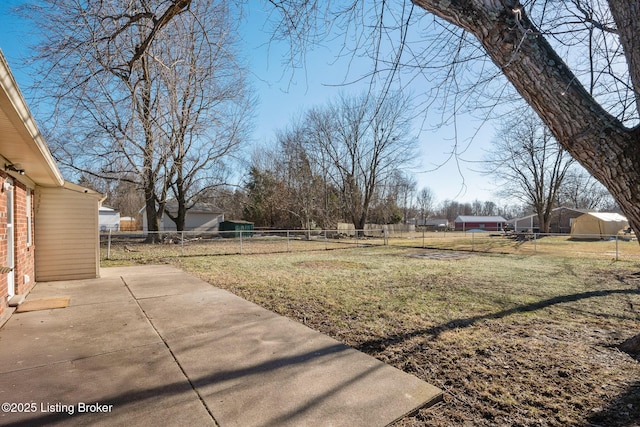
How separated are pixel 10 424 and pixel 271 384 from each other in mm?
1604

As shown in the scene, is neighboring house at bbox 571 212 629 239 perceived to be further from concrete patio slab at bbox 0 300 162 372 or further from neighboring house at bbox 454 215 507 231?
neighboring house at bbox 454 215 507 231

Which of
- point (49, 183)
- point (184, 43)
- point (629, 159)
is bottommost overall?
point (629, 159)

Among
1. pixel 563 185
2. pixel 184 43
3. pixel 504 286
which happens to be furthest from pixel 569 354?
pixel 563 185

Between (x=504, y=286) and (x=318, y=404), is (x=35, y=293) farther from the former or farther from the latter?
(x=504, y=286)

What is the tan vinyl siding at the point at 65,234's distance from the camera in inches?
276

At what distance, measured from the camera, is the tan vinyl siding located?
276 inches

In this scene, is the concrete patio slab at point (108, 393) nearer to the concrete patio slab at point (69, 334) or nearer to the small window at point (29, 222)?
the concrete patio slab at point (69, 334)

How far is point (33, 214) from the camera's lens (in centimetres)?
690

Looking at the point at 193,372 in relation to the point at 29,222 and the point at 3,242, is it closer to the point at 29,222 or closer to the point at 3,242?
the point at 3,242

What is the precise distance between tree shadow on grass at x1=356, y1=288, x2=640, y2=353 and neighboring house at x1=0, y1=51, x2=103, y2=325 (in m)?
3.74

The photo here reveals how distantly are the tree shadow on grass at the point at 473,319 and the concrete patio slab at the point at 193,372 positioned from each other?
430 millimetres

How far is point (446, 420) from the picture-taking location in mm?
2242

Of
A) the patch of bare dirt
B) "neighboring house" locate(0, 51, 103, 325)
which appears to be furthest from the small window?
the patch of bare dirt

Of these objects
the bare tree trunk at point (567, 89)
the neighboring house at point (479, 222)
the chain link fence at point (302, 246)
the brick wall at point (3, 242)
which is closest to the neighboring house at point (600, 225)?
the chain link fence at point (302, 246)
